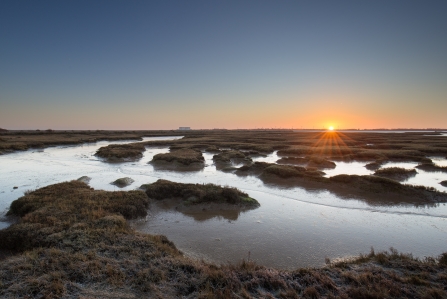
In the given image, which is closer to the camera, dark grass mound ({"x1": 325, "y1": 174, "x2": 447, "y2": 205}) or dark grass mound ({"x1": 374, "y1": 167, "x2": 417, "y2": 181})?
dark grass mound ({"x1": 325, "y1": 174, "x2": 447, "y2": 205})

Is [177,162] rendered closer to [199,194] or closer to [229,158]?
[229,158]

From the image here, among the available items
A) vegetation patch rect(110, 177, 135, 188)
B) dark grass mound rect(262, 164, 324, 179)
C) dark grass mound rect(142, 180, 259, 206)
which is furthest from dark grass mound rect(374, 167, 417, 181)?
vegetation patch rect(110, 177, 135, 188)

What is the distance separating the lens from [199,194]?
1911 centimetres

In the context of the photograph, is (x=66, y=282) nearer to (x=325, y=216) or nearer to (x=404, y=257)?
(x=404, y=257)

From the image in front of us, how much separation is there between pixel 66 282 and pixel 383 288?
32.0ft

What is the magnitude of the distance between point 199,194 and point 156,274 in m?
10.8

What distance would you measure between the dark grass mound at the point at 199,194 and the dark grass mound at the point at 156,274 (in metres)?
7.35

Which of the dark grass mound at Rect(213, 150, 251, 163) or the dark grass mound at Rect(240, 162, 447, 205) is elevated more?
the dark grass mound at Rect(213, 150, 251, 163)

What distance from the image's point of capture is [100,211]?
14266 millimetres

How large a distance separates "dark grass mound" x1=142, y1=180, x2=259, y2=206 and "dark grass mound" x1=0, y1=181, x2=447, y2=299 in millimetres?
7348

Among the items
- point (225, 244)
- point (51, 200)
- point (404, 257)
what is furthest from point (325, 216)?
point (51, 200)

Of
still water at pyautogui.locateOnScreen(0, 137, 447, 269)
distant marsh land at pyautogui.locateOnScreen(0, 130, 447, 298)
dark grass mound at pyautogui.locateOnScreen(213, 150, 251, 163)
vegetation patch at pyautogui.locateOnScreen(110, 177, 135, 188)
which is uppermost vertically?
dark grass mound at pyautogui.locateOnScreen(213, 150, 251, 163)

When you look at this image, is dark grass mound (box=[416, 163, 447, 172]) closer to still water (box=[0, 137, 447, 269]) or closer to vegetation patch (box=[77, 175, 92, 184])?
still water (box=[0, 137, 447, 269])

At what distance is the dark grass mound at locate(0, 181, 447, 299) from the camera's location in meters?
7.48
